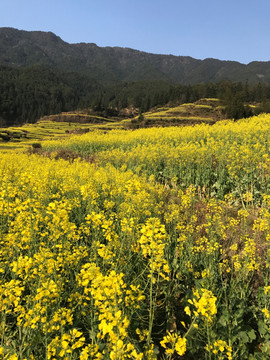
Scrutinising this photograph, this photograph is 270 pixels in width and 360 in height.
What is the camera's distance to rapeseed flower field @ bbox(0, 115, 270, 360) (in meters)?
1.96

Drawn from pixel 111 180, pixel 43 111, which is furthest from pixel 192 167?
pixel 43 111

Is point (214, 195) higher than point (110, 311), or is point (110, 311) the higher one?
point (110, 311)

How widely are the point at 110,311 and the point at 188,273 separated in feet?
7.84

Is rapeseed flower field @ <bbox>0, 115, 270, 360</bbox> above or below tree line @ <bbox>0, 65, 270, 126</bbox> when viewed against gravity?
below

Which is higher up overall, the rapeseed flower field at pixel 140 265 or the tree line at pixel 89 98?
→ the tree line at pixel 89 98

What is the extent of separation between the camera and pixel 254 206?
7.26 meters

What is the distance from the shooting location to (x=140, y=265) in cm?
361

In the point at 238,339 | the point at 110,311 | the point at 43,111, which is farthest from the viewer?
the point at 43,111

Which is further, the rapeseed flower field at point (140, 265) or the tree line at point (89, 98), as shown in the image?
the tree line at point (89, 98)

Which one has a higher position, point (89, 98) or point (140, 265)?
point (89, 98)

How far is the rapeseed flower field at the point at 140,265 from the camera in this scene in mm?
1961

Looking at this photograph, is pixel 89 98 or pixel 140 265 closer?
pixel 140 265

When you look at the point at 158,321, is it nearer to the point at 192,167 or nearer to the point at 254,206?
the point at 254,206

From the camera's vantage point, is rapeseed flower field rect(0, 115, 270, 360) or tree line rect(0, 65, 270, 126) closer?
rapeseed flower field rect(0, 115, 270, 360)
